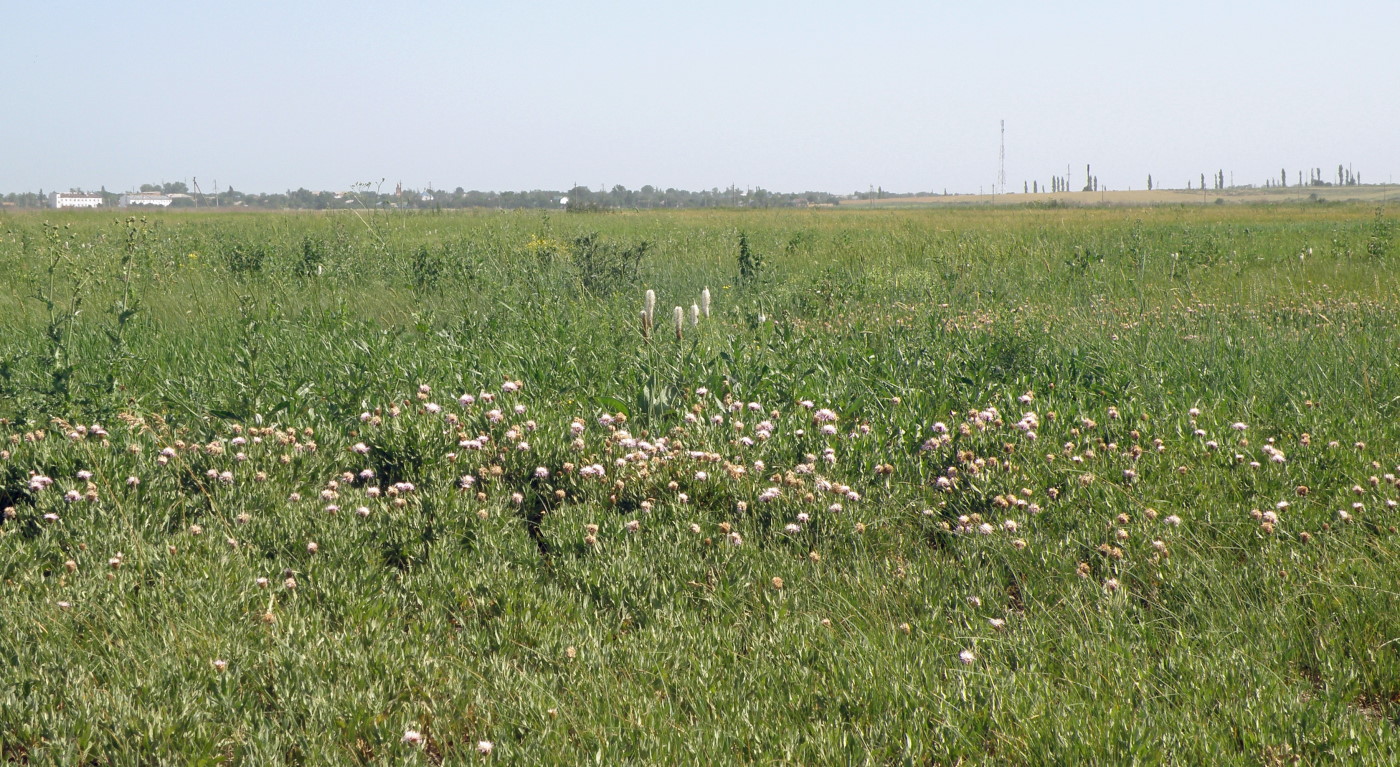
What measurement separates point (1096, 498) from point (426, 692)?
2.51 metres

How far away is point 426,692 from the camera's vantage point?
2.30m

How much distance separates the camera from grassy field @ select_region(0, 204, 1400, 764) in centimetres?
218

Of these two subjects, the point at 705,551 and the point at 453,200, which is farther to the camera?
the point at 453,200

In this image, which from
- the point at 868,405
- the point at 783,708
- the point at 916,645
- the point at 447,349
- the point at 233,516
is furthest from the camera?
the point at 447,349

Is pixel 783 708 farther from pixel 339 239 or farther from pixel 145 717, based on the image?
pixel 339 239

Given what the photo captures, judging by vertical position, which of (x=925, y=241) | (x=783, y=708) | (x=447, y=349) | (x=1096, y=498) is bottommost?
(x=783, y=708)

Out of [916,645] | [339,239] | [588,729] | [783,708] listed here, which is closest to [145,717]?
[588,729]

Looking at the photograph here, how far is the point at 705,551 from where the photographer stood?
320cm

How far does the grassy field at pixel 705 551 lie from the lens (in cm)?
218

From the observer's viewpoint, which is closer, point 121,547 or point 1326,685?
point 1326,685

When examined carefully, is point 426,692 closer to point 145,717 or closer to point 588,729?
point 588,729

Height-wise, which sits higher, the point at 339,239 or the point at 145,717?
the point at 339,239

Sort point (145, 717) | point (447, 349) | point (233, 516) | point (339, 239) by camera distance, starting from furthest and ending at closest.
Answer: point (339, 239)
point (447, 349)
point (233, 516)
point (145, 717)

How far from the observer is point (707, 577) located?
9.90 ft
